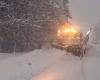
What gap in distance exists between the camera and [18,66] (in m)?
16.6

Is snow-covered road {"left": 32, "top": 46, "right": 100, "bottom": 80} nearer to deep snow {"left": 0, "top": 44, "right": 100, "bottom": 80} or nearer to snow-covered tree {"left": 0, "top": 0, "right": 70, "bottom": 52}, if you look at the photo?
deep snow {"left": 0, "top": 44, "right": 100, "bottom": 80}

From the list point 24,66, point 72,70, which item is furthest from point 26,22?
point 72,70

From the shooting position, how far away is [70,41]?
26516 mm

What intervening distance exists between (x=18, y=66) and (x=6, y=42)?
20.1 feet

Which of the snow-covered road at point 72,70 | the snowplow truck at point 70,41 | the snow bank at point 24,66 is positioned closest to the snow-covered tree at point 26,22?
the snowplow truck at point 70,41

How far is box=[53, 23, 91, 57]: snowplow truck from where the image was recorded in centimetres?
2417

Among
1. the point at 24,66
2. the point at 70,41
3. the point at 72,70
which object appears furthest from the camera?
the point at 70,41

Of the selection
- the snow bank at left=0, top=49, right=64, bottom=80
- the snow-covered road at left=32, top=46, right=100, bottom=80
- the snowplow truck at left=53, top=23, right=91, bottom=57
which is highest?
the snowplow truck at left=53, top=23, right=91, bottom=57

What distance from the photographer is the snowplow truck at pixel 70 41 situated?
2417 centimetres

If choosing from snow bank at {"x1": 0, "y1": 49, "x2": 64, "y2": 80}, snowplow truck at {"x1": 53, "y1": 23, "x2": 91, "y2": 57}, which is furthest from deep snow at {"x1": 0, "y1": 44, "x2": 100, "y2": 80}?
snowplow truck at {"x1": 53, "y1": 23, "x2": 91, "y2": 57}

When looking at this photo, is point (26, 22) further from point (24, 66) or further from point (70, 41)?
point (70, 41)

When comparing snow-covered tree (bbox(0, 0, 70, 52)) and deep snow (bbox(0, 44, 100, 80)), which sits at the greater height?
snow-covered tree (bbox(0, 0, 70, 52))


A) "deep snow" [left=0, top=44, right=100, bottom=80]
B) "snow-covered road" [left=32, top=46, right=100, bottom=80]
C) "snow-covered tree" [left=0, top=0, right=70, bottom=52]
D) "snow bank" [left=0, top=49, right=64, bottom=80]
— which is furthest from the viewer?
"snow-covered tree" [left=0, top=0, right=70, bottom=52]

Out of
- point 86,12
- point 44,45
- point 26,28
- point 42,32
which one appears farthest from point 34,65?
point 86,12
